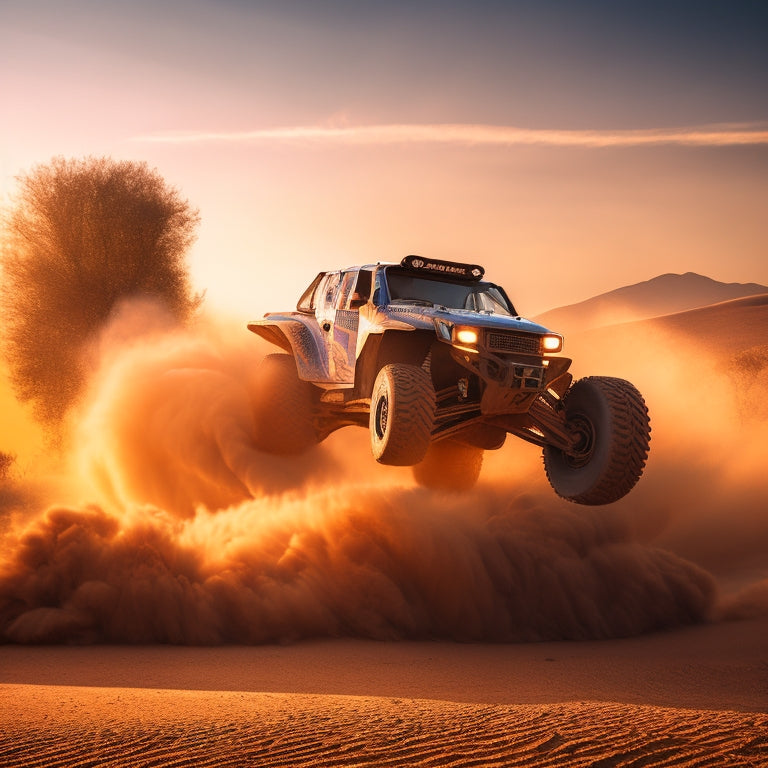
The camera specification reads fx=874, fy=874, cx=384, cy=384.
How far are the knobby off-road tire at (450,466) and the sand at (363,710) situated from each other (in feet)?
8.94

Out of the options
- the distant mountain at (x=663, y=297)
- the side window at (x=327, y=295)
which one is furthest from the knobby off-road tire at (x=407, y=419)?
the distant mountain at (x=663, y=297)

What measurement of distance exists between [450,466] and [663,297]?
101895mm

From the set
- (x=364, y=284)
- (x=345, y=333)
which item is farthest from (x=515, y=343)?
(x=345, y=333)

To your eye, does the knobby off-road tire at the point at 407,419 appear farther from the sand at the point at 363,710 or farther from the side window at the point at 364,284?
the sand at the point at 363,710

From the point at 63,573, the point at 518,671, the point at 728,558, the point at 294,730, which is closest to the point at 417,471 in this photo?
the point at 518,671

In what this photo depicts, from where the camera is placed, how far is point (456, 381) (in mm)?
9156

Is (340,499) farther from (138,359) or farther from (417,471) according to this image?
(138,359)

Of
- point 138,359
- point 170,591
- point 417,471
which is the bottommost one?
point 170,591

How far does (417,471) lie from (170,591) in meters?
5.96

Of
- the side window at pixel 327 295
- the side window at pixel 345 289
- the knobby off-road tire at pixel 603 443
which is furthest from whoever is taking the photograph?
the side window at pixel 327 295

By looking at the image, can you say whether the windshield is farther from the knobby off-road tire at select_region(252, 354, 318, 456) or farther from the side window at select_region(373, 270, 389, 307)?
the knobby off-road tire at select_region(252, 354, 318, 456)

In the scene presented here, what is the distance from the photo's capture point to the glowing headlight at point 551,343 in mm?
8445

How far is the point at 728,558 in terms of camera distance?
2180cm

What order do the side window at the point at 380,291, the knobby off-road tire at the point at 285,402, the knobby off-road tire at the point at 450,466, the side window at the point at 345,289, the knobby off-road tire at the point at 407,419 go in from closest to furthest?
the knobby off-road tire at the point at 407,419, the side window at the point at 380,291, the side window at the point at 345,289, the knobby off-road tire at the point at 450,466, the knobby off-road tire at the point at 285,402
